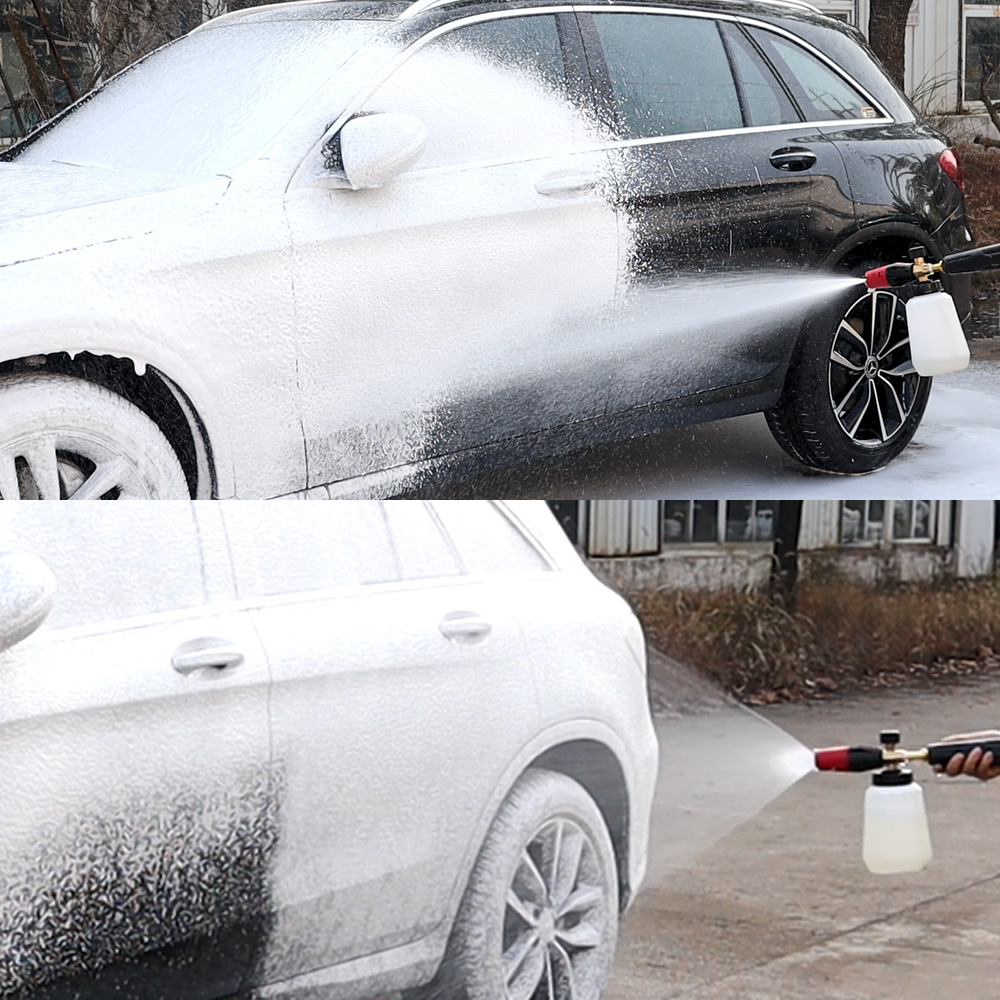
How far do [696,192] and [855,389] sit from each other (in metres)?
0.35

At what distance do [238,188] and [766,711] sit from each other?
0.82 meters

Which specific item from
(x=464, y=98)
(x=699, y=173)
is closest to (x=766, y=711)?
(x=699, y=173)

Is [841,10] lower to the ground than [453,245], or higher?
higher

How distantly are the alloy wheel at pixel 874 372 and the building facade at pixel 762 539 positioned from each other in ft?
0.44

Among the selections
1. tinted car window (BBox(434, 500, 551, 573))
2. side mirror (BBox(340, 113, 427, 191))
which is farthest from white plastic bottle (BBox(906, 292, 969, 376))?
side mirror (BBox(340, 113, 427, 191))

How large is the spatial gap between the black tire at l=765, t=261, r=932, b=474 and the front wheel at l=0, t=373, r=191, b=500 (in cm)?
80

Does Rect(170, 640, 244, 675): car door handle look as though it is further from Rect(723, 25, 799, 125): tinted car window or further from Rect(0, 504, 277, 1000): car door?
Rect(723, 25, 799, 125): tinted car window

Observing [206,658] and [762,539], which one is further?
[762,539]

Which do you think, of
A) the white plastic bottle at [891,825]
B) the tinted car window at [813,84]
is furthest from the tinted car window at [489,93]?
the white plastic bottle at [891,825]

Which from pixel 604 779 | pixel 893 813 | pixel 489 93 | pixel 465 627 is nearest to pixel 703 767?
pixel 604 779

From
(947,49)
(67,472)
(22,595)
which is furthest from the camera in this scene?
(947,49)

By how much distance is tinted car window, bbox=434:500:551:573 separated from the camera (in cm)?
161

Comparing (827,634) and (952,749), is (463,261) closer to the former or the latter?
(827,634)

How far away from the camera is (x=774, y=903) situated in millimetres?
1646
